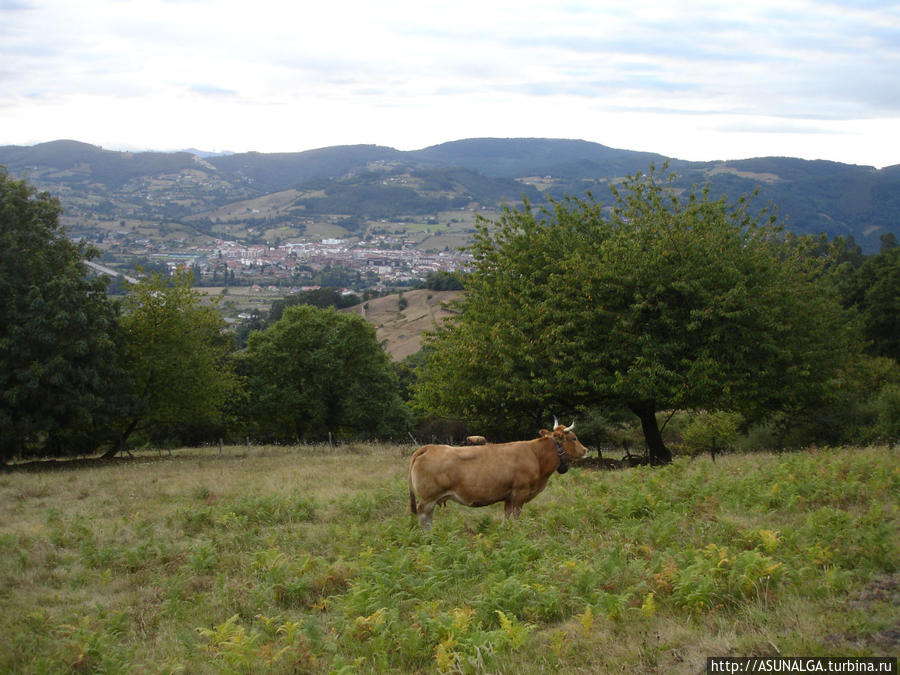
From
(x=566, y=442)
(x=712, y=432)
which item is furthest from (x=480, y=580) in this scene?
(x=712, y=432)

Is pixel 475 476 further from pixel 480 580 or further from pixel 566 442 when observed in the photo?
pixel 480 580

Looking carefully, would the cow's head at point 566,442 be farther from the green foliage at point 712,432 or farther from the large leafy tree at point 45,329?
the green foliage at point 712,432

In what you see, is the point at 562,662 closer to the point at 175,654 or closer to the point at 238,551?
the point at 175,654

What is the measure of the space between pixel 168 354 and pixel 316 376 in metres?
17.6

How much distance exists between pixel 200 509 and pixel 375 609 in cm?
894

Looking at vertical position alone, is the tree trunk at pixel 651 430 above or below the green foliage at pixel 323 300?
above

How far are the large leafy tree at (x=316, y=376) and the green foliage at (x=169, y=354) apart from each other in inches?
526

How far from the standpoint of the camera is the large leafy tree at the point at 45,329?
2931 cm

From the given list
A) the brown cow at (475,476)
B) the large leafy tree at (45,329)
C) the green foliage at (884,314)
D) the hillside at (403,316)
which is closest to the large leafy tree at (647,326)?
the brown cow at (475,476)

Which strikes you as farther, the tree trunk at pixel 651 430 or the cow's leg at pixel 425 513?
the tree trunk at pixel 651 430

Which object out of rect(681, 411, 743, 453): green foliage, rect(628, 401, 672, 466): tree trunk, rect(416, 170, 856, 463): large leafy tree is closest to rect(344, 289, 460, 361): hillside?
rect(681, 411, 743, 453): green foliage

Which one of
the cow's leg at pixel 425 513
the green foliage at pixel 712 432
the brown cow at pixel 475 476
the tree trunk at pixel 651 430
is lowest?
the green foliage at pixel 712 432

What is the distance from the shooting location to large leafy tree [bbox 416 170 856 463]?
859 inches

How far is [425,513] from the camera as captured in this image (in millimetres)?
12398
